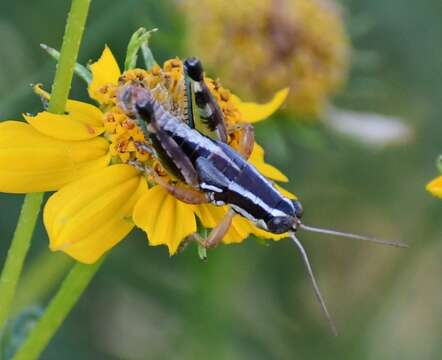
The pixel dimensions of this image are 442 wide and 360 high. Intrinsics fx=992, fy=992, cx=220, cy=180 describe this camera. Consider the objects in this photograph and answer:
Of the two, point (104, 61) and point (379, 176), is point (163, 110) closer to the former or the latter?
point (104, 61)

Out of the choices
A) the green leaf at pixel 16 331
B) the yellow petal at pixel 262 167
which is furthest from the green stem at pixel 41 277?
the yellow petal at pixel 262 167

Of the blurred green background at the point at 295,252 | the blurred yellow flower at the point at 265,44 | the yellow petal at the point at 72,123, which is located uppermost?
the yellow petal at the point at 72,123

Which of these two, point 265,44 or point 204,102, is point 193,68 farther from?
point 265,44

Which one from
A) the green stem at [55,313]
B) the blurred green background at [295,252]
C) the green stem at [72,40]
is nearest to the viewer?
the green stem at [72,40]

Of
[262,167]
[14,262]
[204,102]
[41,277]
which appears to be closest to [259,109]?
[262,167]

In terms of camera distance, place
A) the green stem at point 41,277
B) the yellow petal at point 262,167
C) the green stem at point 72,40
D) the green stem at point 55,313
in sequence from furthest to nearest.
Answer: the green stem at point 41,277 < the yellow petal at point 262,167 < the green stem at point 55,313 < the green stem at point 72,40

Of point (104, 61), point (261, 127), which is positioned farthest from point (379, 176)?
point (104, 61)

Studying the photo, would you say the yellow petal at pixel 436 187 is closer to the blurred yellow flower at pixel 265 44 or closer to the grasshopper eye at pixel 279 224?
the grasshopper eye at pixel 279 224
